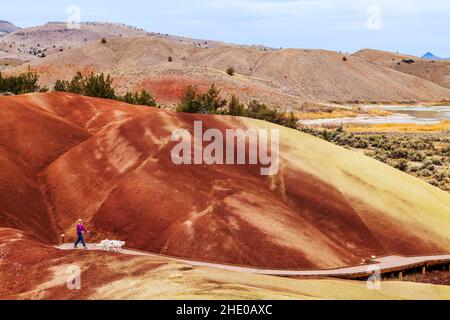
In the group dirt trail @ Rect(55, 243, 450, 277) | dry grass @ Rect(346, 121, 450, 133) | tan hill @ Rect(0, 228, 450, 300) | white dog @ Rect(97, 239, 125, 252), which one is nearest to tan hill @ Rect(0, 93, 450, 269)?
dirt trail @ Rect(55, 243, 450, 277)

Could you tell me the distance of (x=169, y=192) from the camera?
25.0 metres

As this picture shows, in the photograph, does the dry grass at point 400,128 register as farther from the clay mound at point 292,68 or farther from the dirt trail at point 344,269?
the dirt trail at point 344,269

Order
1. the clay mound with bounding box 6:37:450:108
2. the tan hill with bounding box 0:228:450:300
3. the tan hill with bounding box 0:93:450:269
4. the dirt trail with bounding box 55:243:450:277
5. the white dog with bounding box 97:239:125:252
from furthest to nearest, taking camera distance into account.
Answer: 1. the clay mound with bounding box 6:37:450:108
2. the tan hill with bounding box 0:93:450:269
3. the white dog with bounding box 97:239:125:252
4. the dirt trail with bounding box 55:243:450:277
5. the tan hill with bounding box 0:228:450:300

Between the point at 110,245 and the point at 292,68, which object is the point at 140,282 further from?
the point at 292,68

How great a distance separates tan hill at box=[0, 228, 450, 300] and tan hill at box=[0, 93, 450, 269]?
11.3ft

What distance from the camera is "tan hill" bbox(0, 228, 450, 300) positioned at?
49.2 feet

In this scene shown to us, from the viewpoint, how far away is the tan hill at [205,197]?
22.8m

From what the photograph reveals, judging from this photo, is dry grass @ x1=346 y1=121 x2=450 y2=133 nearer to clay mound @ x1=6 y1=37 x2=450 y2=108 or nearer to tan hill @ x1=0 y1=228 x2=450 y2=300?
clay mound @ x1=6 y1=37 x2=450 y2=108

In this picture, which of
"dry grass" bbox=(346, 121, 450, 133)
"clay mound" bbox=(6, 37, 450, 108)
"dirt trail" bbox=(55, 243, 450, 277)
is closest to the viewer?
"dirt trail" bbox=(55, 243, 450, 277)

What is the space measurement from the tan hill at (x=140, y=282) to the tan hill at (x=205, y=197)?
11.3ft

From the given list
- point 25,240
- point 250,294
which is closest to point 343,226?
point 250,294

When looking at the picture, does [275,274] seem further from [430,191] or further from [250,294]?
[430,191]

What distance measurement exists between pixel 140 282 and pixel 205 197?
9.22 metres
